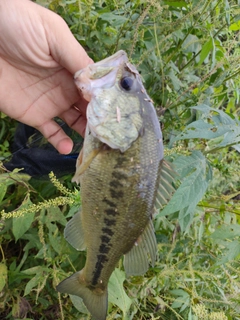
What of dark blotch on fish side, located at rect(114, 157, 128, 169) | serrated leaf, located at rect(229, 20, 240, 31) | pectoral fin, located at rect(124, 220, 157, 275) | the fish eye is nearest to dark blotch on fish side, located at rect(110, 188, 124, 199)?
dark blotch on fish side, located at rect(114, 157, 128, 169)

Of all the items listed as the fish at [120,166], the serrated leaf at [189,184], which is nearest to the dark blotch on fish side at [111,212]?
the fish at [120,166]

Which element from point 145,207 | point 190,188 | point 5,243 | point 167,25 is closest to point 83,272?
point 145,207

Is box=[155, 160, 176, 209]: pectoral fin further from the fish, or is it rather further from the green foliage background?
the green foliage background

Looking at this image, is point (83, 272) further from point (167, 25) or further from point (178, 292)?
point (167, 25)

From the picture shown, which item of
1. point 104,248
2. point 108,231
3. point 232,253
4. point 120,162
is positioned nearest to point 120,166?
point 120,162

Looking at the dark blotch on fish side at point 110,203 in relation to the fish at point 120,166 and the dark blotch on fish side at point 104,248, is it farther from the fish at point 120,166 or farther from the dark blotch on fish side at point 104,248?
the dark blotch on fish side at point 104,248
